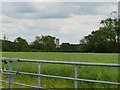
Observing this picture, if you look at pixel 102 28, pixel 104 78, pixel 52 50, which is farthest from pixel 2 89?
pixel 102 28

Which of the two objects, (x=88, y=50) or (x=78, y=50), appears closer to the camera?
(x=78, y=50)

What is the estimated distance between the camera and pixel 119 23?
47188 mm

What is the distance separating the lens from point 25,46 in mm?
43094

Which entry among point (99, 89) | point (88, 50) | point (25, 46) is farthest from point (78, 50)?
point (99, 89)

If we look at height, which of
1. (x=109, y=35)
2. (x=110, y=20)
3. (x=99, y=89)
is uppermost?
(x=110, y=20)

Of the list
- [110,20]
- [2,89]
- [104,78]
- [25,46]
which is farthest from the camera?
[110,20]

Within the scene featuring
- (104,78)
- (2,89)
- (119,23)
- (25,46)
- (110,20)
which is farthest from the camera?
(110,20)

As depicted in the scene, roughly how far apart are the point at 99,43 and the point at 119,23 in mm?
→ 7554

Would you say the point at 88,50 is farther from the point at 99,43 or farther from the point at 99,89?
the point at 99,89

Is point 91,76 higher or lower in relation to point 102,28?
lower

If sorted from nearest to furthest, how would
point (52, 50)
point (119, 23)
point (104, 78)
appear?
point (104, 78) < point (52, 50) < point (119, 23)

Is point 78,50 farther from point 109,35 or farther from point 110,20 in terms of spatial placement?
point 110,20

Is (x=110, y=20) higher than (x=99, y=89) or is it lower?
higher

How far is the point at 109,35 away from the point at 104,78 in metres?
37.9
